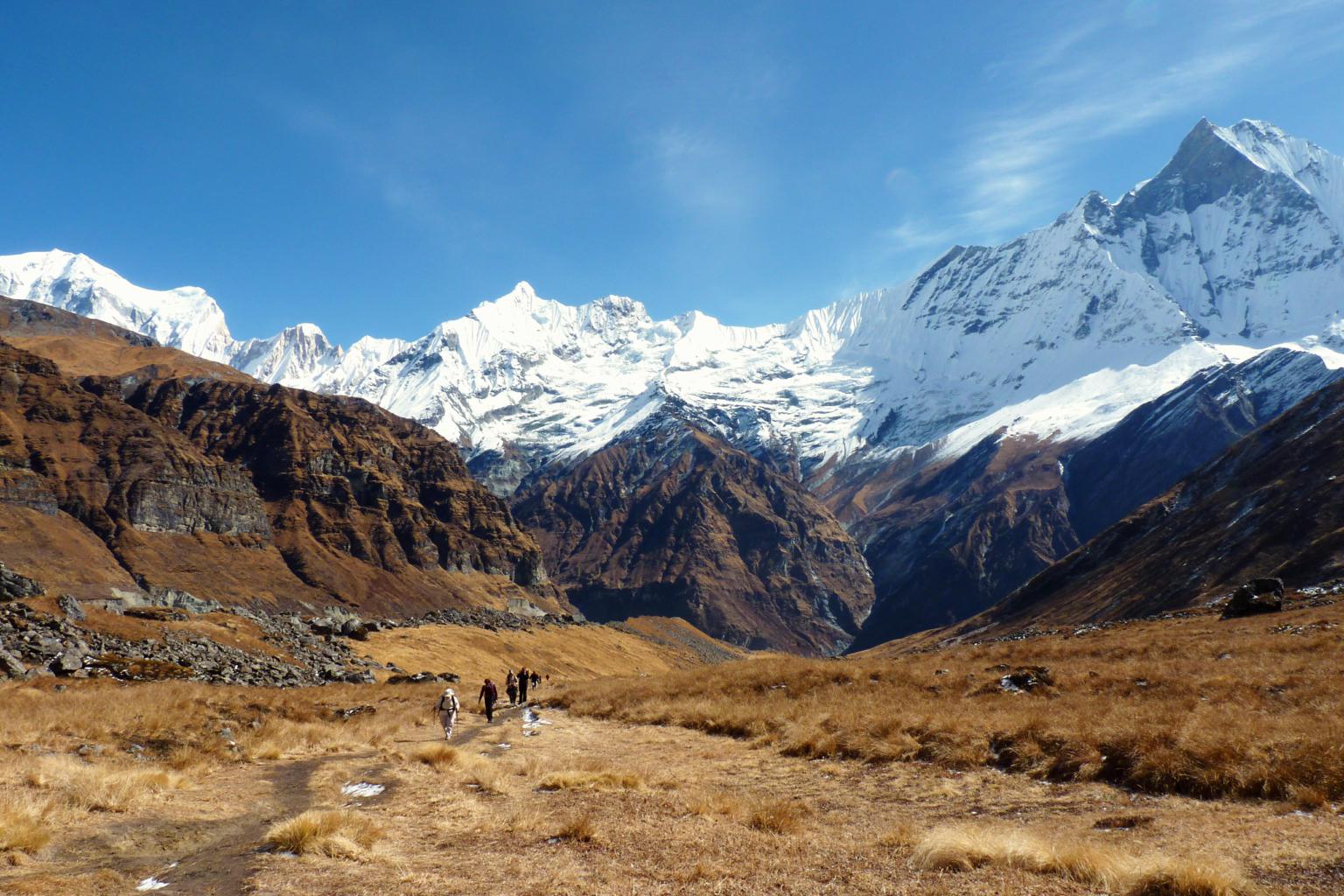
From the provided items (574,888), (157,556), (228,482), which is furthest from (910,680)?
(228,482)

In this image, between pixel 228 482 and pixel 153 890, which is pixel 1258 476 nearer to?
pixel 153 890

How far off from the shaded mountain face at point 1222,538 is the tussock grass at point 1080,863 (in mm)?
63686

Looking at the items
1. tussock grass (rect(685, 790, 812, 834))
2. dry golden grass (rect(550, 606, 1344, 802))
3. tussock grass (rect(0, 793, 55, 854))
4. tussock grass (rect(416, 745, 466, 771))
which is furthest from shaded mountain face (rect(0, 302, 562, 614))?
tussock grass (rect(685, 790, 812, 834))

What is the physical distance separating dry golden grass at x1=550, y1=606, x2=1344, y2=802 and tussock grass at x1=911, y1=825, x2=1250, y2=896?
462 cm

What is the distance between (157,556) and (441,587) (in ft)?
217

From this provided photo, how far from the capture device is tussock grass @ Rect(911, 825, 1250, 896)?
800 cm

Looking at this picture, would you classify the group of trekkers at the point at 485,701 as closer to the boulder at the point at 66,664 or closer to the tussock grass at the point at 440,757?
the tussock grass at the point at 440,757

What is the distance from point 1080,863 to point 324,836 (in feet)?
31.3

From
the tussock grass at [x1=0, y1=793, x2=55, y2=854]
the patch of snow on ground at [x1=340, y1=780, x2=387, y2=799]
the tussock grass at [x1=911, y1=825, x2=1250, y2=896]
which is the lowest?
the patch of snow on ground at [x1=340, y1=780, x2=387, y2=799]

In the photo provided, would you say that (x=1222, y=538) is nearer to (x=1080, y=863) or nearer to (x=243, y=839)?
(x=1080, y=863)

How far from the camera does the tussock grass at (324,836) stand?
10672 millimetres

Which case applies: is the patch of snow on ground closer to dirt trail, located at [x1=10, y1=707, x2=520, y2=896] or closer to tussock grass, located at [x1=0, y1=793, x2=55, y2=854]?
dirt trail, located at [x1=10, y1=707, x2=520, y2=896]

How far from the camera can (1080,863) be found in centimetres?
888

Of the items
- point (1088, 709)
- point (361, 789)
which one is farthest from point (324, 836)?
point (1088, 709)
